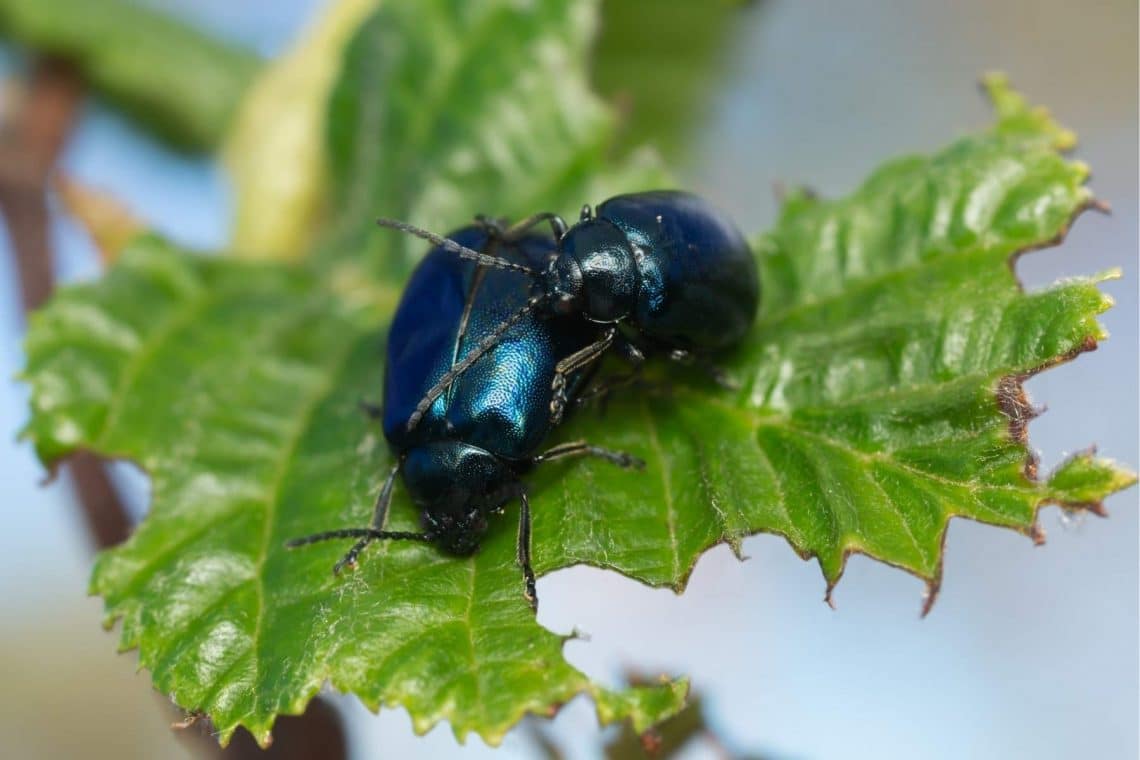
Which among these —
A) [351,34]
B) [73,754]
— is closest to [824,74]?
[351,34]

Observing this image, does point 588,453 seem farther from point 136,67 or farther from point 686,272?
point 136,67

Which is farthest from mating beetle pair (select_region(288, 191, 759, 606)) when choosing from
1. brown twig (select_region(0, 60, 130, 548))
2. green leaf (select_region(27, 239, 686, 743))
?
brown twig (select_region(0, 60, 130, 548))

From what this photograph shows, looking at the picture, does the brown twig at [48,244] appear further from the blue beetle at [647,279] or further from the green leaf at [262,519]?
the blue beetle at [647,279]

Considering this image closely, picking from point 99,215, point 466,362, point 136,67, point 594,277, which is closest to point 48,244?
point 99,215

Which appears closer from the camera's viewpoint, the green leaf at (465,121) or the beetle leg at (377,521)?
the beetle leg at (377,521)

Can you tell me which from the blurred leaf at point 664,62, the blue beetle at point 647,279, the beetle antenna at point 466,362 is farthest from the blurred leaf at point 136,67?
the beetle antenna at point 466,362

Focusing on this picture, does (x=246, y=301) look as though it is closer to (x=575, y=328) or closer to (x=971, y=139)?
(x=575, y=328)

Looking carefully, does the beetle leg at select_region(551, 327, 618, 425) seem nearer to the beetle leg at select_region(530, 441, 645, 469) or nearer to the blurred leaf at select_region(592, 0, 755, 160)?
the beetle leg at select_region(530, 441, 645, 469)
